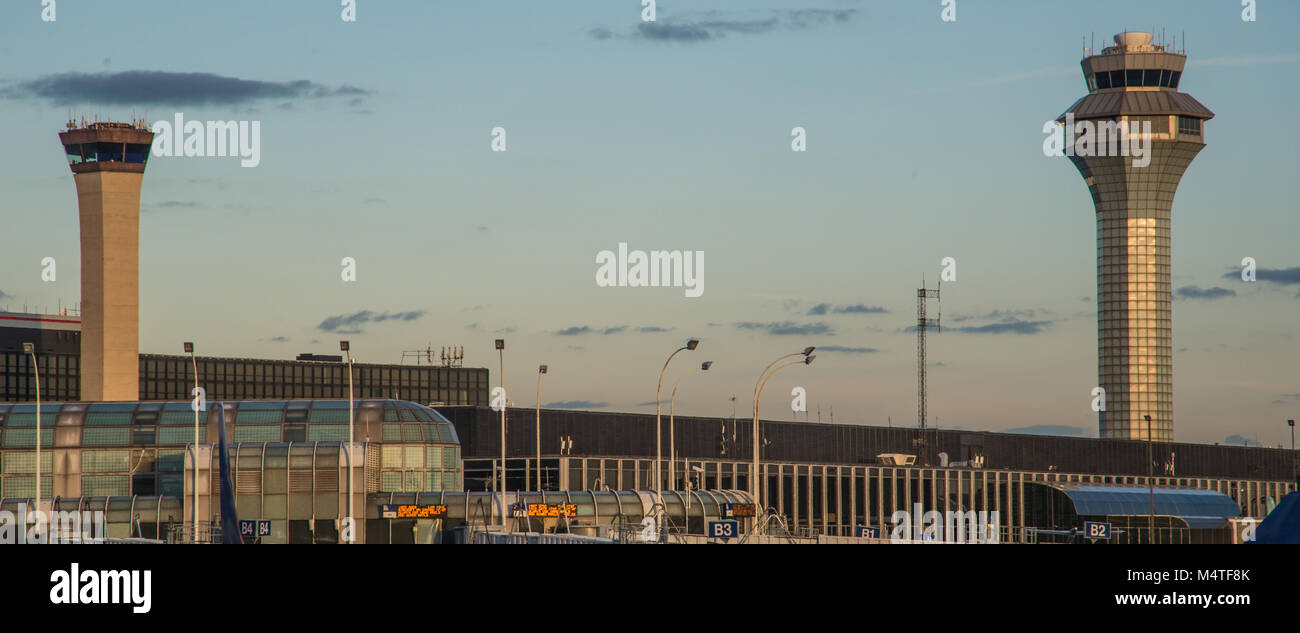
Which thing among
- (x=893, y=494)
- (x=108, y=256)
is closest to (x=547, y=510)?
(x=893, y=494)

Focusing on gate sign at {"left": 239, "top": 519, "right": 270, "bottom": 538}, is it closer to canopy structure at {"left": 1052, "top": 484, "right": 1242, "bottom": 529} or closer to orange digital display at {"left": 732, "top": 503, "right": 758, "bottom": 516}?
orange digital display at {"left": 732, "top": 503, "right": 758, "bottom": 516}

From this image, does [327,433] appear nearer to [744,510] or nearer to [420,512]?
[420,512]

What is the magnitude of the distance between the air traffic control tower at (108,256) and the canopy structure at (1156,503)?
10009cm

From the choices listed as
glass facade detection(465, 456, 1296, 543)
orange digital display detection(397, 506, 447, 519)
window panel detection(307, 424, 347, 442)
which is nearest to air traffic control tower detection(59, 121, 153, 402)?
glass facade detection(465, 456, 1296, 543)

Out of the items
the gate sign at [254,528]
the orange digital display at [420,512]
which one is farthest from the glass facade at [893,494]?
the gate sign at [254,528]

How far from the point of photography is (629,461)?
147 metres

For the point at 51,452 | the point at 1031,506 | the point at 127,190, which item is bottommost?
the point at 1031,506

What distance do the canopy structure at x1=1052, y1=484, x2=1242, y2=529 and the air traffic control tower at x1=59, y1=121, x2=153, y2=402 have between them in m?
100

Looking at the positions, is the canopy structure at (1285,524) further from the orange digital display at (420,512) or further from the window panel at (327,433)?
the window panel at (327,433)

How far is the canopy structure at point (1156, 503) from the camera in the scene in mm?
162125

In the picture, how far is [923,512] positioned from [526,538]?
4036 inches

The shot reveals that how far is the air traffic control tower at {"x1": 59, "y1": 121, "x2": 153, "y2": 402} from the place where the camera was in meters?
173
